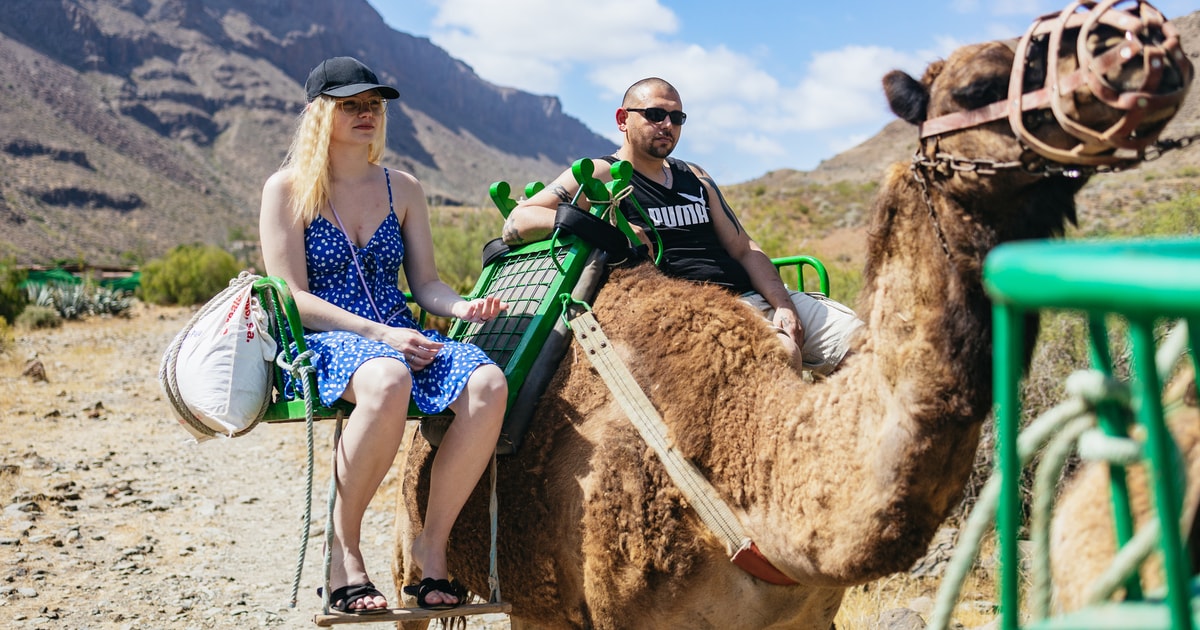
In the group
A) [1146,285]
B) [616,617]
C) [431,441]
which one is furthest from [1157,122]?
[431,441]

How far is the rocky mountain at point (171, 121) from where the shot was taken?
64.1 metres

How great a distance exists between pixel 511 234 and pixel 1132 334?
3052 millimetres

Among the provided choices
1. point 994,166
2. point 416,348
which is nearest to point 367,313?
point 416,348

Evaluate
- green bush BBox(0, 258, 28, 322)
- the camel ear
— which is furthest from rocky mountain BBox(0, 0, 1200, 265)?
the camel ear

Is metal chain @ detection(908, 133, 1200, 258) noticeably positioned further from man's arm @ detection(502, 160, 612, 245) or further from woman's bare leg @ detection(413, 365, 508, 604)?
man's arm @ detection(502, 160, 612, 245)

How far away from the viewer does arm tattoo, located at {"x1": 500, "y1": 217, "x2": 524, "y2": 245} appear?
4.00 m

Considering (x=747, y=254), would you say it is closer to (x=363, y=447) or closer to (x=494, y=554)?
(x=494, y=554)

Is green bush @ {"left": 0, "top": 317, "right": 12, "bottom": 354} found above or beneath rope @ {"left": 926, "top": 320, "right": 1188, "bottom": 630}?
above

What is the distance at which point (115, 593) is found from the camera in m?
6.16

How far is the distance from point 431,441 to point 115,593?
374 centimetres

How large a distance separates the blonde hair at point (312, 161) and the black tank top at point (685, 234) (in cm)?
116

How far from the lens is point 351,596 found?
3.21 m

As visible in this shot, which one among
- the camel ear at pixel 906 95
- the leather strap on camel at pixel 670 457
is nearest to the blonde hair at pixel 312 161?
the leather strap on camel at pixel 670 457

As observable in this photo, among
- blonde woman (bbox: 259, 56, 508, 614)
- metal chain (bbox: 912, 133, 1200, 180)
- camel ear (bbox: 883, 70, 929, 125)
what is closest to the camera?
metal chain (bbox: 912, 133, 1200, 180)
